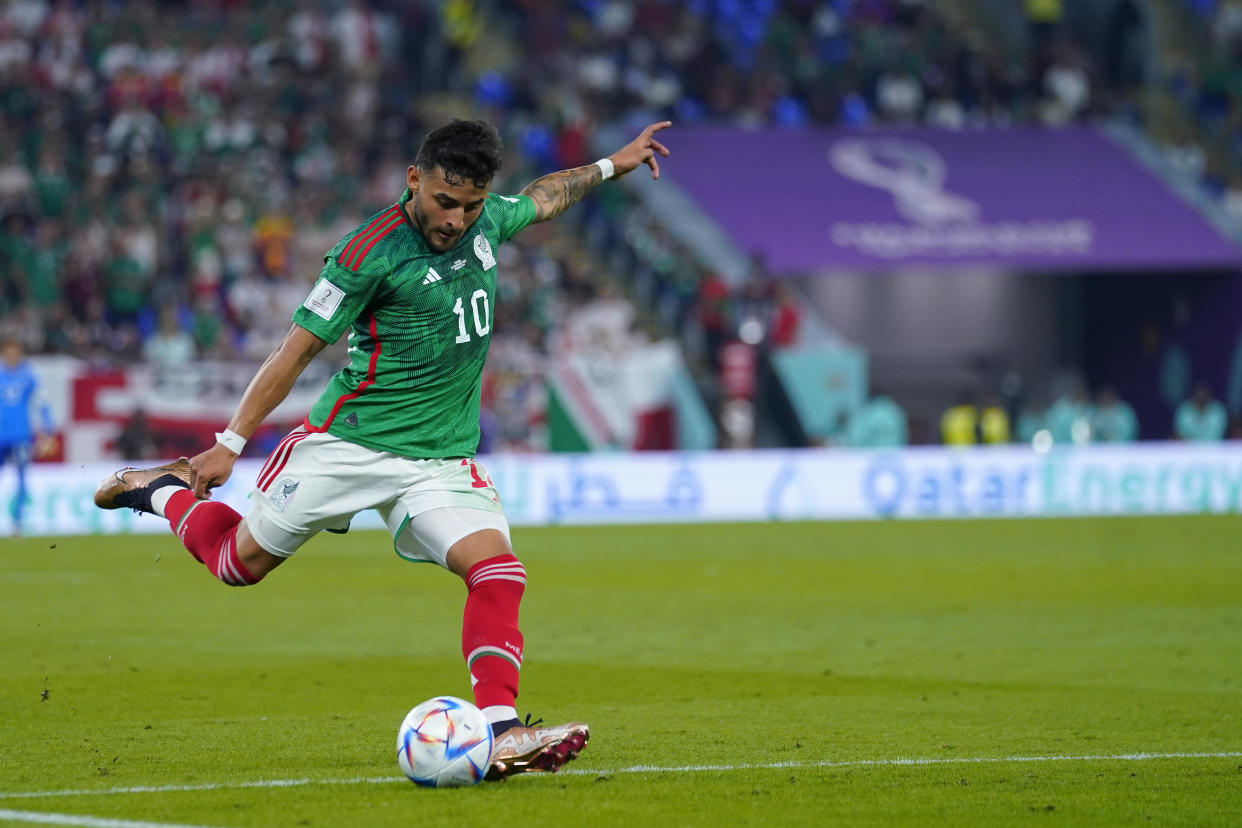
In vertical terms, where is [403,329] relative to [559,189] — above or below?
below

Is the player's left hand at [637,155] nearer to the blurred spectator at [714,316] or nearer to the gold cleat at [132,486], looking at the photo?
the gold cleat at [132,486]

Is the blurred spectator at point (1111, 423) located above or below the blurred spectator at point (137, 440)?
below

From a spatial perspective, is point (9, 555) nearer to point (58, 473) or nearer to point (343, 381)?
point (58, 473)

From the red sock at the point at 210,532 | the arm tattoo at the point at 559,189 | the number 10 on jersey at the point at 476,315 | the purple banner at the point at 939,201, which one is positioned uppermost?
the purple banner at the point at 939,201

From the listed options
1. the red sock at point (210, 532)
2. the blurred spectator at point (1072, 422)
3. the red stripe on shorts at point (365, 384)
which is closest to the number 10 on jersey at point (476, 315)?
the red stripe on shorts at point (365, 384)

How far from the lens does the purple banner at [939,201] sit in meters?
28.7

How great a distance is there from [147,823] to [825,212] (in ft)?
79.9

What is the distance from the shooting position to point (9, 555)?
17.2 metres

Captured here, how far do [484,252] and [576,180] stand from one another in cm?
92

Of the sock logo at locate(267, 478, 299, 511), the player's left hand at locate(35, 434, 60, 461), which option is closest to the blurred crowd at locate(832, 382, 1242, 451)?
the player's left hand at locate(35, 434, 60, 461)

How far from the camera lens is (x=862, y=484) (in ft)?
74.8

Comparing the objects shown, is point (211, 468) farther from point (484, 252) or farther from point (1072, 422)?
point (1072, 422)

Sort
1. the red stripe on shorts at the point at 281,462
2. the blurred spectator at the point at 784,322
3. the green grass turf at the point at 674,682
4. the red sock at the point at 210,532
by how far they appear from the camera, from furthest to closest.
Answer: the blurred spectator at the point at 784,322 < the red sock at the point at 210,532 < the red stripe on shorts at the point at 281,462 < the green grass turf at the point at 674,682

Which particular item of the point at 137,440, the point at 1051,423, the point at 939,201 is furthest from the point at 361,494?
the point at 939,201
